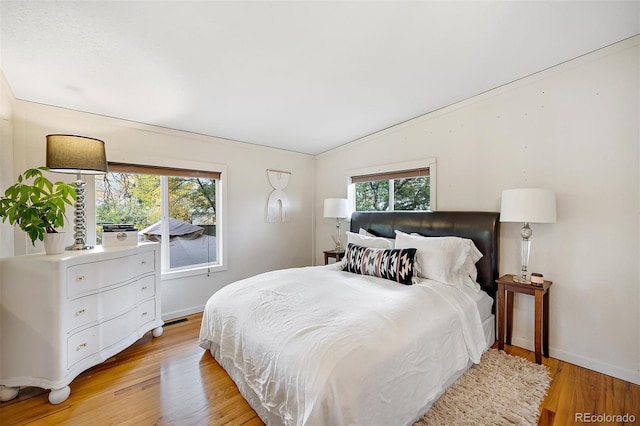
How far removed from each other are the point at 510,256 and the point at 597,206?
0.73 m

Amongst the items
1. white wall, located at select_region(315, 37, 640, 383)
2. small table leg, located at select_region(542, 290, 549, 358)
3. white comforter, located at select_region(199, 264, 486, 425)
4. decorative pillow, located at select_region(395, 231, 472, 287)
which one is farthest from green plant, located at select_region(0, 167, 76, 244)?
small table leg, located at select_region(542, 290, 549, 358)

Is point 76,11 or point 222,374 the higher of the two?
point 76,11

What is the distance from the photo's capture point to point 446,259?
227 cm

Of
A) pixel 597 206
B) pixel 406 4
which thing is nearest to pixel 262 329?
pixel 406 4

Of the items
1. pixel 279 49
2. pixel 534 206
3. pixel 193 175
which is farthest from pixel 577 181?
pixel 193 175

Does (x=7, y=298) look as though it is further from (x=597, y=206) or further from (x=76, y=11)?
(x=597, y=206)

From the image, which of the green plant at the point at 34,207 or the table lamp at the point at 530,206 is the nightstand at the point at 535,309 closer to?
the table lamp at the point at 530,206

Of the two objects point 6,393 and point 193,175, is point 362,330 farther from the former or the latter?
point 193,175

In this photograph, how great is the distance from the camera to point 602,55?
1963mm

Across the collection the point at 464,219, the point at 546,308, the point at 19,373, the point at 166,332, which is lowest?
the point at 166,332

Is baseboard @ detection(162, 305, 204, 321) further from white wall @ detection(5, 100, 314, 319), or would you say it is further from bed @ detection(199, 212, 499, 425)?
bed @ detection(199, 212, 499, 425)

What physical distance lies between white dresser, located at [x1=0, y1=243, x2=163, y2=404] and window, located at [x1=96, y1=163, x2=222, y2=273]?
969 mm

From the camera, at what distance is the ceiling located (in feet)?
5.06

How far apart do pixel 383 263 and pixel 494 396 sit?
1.15 meters
